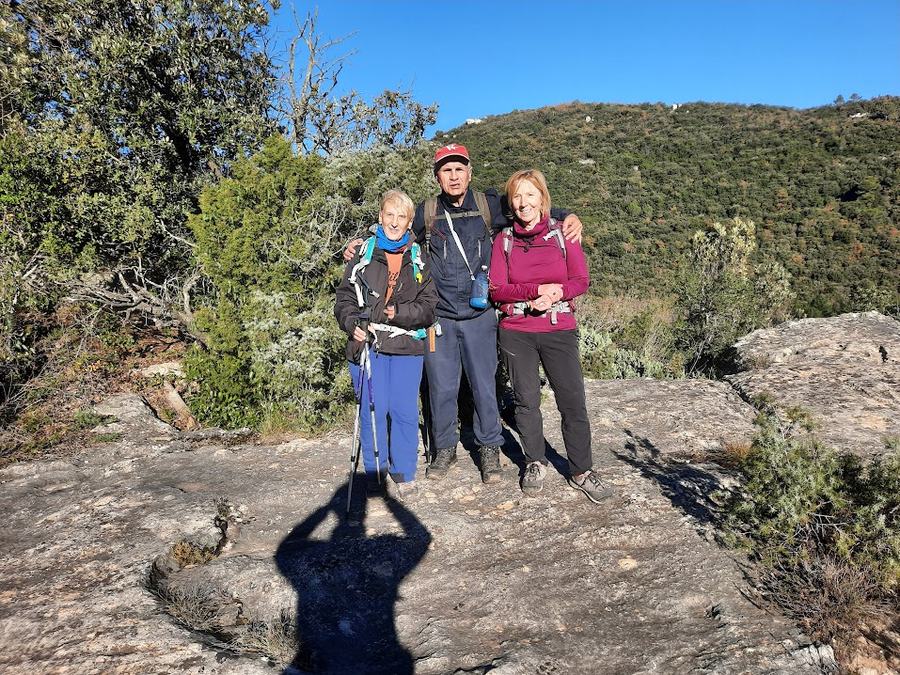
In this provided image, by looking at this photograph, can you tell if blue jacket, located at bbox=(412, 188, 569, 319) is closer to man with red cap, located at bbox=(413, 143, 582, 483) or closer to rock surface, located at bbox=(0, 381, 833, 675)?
man with red cap, located at bbox=(413, 143, 582, 483)

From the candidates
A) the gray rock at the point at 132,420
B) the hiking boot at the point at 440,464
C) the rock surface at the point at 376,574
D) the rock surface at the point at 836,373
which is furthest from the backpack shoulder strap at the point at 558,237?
the gray rock at the point at 132,420

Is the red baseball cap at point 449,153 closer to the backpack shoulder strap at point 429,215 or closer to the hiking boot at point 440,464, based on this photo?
the backpack shoulder strap at point 429,215

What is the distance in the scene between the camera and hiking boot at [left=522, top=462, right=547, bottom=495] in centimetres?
360

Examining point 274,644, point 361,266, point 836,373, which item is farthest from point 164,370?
point 836,373

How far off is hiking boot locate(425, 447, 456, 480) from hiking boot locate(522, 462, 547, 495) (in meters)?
0.64

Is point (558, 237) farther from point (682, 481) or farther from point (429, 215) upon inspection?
point (682, 481)

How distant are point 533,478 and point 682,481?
3.23 ft

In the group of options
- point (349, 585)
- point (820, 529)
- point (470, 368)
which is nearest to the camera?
point (820, 529)

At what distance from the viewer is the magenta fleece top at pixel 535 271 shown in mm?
3305

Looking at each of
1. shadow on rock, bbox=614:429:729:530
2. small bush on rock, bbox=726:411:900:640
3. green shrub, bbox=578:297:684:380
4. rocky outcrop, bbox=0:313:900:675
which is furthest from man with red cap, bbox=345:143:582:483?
green shrub, bbox=578:297:684:380

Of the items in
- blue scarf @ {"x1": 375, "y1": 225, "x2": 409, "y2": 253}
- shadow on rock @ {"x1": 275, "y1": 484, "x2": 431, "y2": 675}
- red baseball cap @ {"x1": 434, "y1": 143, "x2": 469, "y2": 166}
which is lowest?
shadow on rock @ {"x1": 275, "y1": 484, "x2": 431, "y2": 675}

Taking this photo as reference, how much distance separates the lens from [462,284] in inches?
142

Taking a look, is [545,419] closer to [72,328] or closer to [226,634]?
[226,634]

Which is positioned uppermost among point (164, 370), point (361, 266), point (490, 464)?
point (361, 266)
